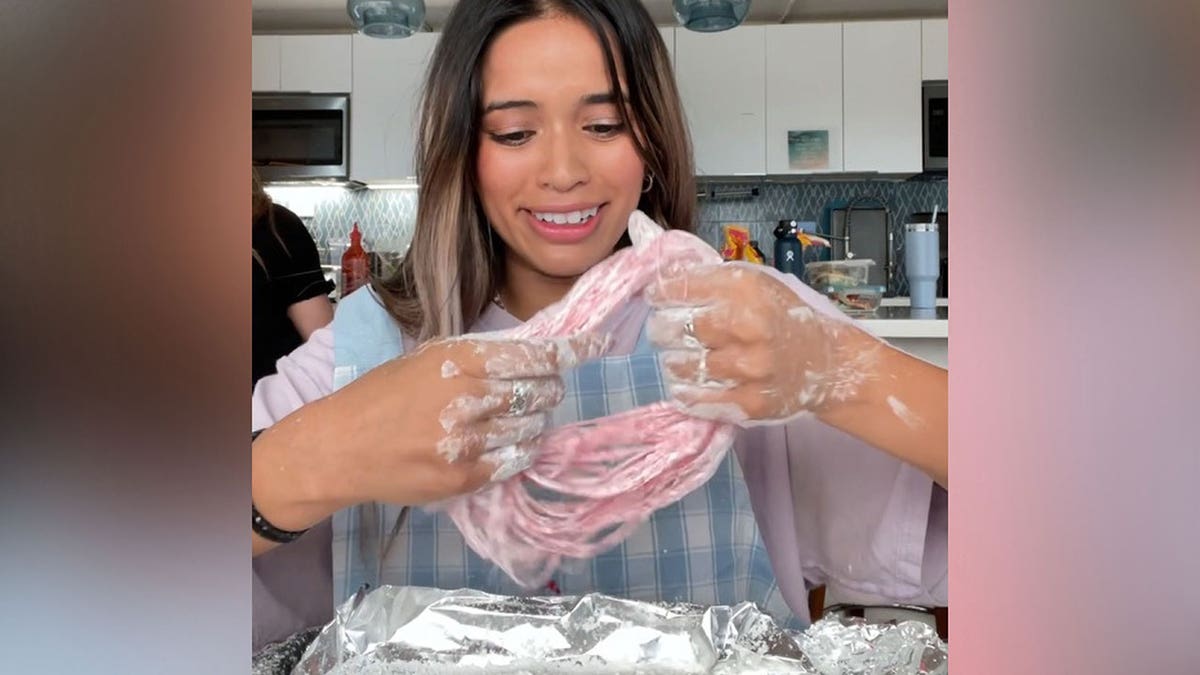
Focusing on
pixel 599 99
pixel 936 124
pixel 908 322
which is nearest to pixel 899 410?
pixel 908 322

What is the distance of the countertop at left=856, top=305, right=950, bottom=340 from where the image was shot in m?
0.47

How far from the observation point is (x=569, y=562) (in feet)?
1.96

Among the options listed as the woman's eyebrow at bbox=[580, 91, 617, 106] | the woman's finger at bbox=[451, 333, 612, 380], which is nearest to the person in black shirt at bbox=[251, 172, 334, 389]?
the woman's finger at bbox=[451, 333, 612, 380]

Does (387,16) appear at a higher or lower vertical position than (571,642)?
higher

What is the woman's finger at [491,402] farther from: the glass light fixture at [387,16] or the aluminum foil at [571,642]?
the glass light fixture at [387,16]

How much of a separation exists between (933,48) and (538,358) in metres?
0.31

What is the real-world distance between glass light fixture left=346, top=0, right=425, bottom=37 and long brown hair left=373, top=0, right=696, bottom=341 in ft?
0.07

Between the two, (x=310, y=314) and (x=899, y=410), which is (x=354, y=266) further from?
(x=899, y=410)

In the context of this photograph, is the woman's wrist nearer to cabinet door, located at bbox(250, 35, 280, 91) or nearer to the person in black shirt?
the person in black shirt

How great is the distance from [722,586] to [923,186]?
13.4 inches

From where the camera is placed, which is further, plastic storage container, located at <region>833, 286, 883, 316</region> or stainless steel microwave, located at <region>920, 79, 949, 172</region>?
plastic storage container, located at <region>833, 286, 883, 316</region>

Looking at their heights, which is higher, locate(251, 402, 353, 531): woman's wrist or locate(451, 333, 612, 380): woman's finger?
locate(451, 333, 612, 380): woman's finger
